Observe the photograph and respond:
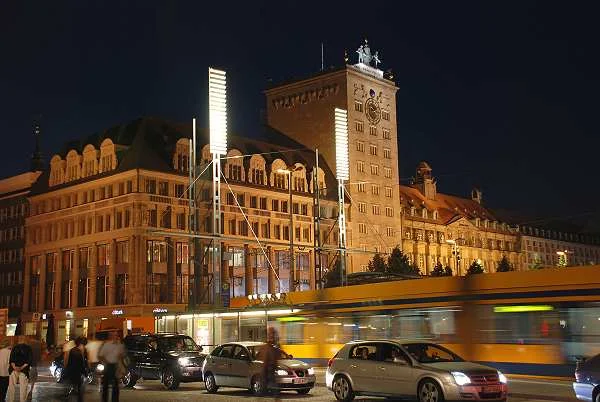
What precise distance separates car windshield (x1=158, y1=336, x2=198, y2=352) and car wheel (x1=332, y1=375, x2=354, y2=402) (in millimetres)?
9336

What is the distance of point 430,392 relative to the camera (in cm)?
1927

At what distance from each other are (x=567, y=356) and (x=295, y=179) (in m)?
72.7

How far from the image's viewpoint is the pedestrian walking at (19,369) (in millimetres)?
19031

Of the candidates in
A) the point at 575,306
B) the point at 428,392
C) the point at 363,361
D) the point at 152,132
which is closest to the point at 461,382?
the point at 428,392

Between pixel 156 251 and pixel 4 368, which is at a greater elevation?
pixel 156 251

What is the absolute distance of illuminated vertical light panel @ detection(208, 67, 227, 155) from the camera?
5262cm

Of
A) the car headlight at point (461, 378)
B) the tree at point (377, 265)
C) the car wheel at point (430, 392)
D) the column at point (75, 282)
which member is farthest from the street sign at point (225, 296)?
the column at point (75, 282)

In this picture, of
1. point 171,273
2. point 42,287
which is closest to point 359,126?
point 171,273

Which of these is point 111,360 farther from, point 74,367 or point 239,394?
point 239,394

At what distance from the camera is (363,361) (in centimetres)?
2148

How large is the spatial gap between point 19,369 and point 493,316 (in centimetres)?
1759

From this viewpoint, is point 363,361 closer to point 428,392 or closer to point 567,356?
point 428,392

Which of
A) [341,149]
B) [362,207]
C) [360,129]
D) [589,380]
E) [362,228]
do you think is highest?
[360,129]

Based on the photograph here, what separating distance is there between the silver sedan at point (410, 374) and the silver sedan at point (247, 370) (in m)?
2.06
